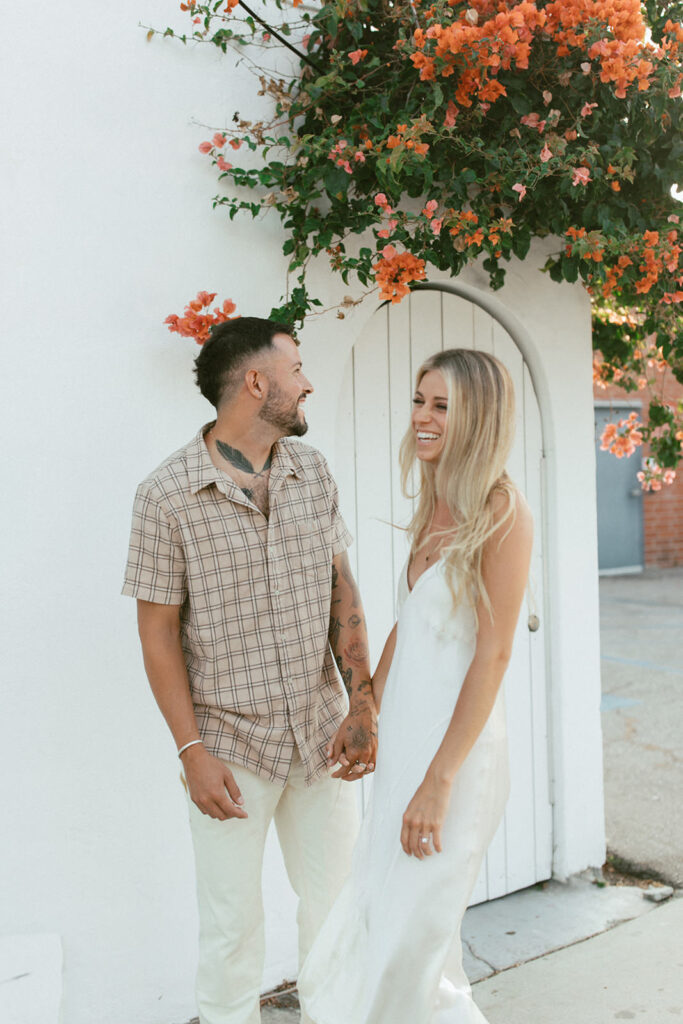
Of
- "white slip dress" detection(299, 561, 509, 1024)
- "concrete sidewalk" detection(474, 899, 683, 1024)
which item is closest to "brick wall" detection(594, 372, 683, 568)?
"concrete sidewalk" detection(474, 899, 683, 1024)

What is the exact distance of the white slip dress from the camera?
1.97m

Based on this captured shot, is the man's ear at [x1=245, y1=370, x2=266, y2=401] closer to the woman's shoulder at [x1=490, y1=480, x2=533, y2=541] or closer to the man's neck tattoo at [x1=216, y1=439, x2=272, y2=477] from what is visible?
the man's neck tattoo at [x1=216, y1=439, x2=272, y2=477]

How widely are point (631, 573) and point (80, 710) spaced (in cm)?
1206

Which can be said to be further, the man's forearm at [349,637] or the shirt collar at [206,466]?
the man's forearm at [349,637]

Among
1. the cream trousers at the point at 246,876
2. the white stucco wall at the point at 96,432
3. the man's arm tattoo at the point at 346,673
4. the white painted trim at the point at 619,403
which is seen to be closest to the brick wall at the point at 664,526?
the white painted trim at the point at 619,403

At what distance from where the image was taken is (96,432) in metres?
2.67

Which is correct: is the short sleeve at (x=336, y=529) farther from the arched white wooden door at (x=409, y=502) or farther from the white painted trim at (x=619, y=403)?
the white painted trim at (x=619, y=403)

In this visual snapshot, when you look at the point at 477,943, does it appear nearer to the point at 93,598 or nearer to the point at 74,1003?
the point at 74,1003

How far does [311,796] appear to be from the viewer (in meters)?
2.32

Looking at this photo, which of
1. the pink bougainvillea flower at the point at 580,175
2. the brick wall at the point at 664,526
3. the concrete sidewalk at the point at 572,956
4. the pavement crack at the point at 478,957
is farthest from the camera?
the brick wall at the point at 664,526

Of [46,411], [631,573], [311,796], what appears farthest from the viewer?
[631,573]

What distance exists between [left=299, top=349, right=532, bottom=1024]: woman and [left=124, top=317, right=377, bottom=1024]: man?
0.20 meters

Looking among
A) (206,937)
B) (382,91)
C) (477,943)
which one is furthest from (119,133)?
(477,943)

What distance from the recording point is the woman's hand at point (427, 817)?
6.32ft
